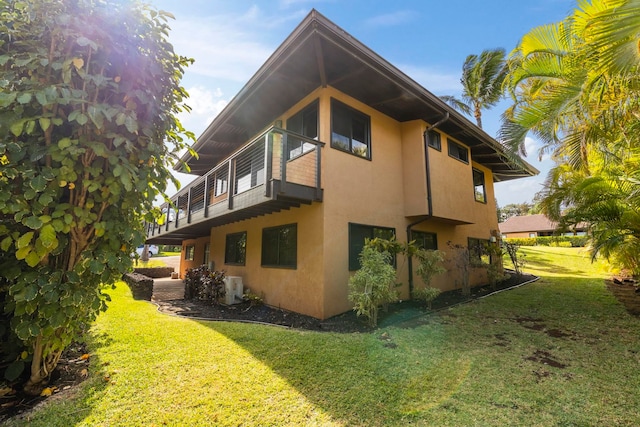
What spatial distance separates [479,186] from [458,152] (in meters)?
3.09

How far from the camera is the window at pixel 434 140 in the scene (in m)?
10.1

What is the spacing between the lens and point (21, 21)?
2498 millimetres

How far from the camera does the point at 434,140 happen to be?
10375 mm

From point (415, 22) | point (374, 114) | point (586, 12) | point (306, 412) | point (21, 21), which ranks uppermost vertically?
point (415, 22)

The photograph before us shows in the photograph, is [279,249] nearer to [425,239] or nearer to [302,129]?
[302,129]

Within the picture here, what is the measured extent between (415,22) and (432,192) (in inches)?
216

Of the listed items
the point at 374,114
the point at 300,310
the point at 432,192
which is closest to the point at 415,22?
the point at 374,114

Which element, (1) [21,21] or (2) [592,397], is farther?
(2) [592,397]

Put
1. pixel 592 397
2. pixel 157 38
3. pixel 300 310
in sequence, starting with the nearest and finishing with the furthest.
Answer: pixel 157 38, pixel 592 397, pixel 300 310

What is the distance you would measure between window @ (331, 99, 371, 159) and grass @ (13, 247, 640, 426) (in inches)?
195

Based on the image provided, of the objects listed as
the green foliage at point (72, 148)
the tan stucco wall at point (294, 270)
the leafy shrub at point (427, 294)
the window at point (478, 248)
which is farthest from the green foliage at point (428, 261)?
the green foliage at point (72, 148)

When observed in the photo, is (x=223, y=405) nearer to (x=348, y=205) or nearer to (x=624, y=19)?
(x=348, y=205)

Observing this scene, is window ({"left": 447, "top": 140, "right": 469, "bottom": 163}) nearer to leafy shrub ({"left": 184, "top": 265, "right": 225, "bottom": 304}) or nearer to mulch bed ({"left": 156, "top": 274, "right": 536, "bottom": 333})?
mulch bed ({"left": 156, "top": 274, "right": 536, "bottom": 333})

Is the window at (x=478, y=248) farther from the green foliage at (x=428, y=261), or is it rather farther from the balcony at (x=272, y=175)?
the balcony at (x=272, y=175)
